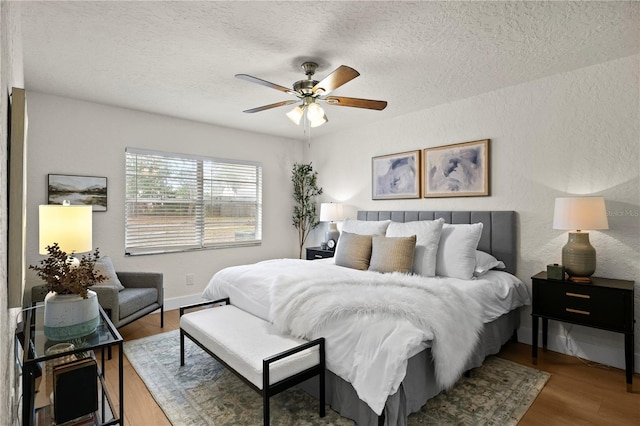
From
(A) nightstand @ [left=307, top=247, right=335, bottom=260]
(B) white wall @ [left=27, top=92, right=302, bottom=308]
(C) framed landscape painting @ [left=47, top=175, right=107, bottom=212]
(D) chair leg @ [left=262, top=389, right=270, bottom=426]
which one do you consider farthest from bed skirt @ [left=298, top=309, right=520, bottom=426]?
(C) framed landscape painting @ [left=47, top=175, right=107, bottom=212]

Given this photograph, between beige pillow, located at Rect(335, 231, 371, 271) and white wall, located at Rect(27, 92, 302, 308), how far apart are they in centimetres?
207

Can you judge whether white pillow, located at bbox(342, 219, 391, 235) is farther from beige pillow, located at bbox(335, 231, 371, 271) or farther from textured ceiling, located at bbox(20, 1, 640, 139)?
textured ceiling, located at bbox(20, 1, 640, 139)

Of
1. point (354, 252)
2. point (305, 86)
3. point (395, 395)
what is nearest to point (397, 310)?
point (395, 395)

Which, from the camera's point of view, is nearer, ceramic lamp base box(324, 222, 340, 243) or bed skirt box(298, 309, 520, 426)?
bed skirt box(298, 309, 520, 426)

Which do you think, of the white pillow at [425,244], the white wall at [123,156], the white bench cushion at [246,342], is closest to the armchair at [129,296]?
Answer: the white wall at [123,156]

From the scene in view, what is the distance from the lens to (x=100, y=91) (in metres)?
3.39

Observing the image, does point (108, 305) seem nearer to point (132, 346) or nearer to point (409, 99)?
point (132, 346)

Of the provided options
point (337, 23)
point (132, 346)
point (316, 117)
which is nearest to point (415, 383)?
point (316, 117)

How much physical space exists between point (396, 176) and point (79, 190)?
12.3 ft

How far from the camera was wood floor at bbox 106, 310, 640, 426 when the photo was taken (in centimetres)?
206

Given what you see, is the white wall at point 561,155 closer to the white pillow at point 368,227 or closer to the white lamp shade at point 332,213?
the white pillow at point 368,227

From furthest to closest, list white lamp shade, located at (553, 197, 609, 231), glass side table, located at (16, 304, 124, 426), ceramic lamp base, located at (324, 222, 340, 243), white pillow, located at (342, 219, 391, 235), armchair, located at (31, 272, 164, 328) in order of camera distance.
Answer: ceramic lamp base, located at (324, 222, 340, 243)
white pillow, located at (342, 219, 391, 235)
armchair, located at (31, 272, 164, 328)
white lamp shade, located at (553, 197, 609, 231)
glass side table, located at (16, 304, 124, 426)

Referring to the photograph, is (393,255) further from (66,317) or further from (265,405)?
(66,317)

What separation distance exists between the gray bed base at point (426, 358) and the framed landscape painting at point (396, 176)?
0.89 ft
